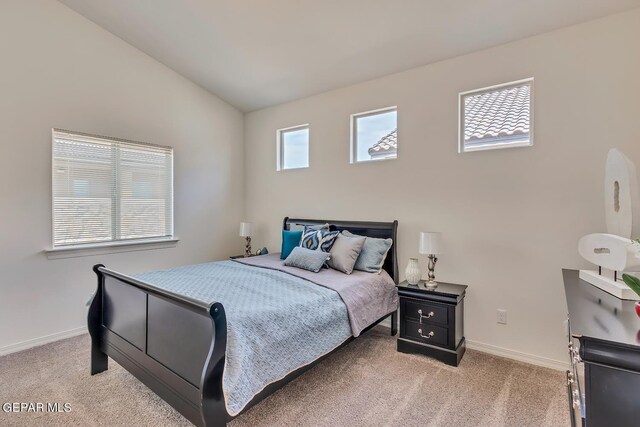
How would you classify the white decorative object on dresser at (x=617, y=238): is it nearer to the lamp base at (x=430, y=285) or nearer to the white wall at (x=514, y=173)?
the white wall at (x=514, y=173)

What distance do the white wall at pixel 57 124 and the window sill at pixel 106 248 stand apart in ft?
0.21

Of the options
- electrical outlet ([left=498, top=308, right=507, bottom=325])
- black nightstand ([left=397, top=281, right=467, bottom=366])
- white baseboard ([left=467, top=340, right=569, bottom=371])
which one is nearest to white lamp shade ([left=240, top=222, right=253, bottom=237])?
black nightstand ([left=397, top=281, right=467, bottom=366])

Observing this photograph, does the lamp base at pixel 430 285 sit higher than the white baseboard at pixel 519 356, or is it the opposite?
the lamp base at pixel 430 285

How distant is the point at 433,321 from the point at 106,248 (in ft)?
11.5

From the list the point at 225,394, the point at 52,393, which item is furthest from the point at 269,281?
the point at 52,393

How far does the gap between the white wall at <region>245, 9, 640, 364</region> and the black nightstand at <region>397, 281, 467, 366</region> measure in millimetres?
329

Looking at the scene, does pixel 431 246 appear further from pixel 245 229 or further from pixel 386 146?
pixel 245 229

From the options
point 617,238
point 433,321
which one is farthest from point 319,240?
point 617,238

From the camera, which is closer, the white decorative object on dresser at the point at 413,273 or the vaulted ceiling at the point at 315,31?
the vaulted ceiling at the point at 315,31

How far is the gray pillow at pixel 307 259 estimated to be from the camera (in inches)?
122

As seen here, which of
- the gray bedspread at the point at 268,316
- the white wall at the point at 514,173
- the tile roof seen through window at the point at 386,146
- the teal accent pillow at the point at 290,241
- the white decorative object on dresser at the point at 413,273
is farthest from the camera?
the teal accent pillow at the point at 290,241

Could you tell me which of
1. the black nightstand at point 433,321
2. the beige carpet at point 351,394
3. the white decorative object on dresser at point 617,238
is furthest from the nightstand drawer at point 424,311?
the white decorative object on dresser at point 617,238

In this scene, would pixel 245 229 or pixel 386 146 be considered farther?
pixel 245 229
